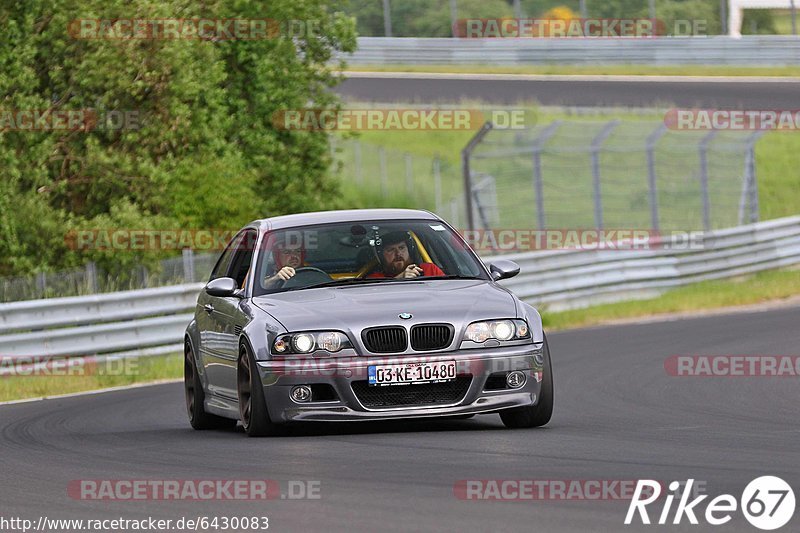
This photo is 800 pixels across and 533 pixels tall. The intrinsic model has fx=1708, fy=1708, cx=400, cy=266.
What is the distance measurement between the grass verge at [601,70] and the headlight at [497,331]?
35819 mm

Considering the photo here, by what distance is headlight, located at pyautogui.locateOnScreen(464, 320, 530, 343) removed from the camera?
1002 cm

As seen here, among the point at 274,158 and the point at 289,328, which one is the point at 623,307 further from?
the point at 289,328

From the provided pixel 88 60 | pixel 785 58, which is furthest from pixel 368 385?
pixel 785 58

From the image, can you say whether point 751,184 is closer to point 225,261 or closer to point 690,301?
point 690,301

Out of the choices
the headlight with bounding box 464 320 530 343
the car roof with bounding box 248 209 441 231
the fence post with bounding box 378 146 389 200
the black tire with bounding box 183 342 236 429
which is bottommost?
the fence post with bounding box 378 146 389 200

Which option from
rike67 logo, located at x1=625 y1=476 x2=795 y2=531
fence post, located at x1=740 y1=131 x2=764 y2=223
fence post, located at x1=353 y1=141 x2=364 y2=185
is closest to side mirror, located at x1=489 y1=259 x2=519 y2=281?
rike67 logo, located at x1=625 y1=476 x2=795 y2=531

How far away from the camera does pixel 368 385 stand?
995 cm

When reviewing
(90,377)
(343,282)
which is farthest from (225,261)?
(90,377)

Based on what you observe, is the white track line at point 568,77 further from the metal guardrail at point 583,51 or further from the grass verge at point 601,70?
the metal guardrail at point 583,51

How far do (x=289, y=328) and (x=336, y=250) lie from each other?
140 centimetres

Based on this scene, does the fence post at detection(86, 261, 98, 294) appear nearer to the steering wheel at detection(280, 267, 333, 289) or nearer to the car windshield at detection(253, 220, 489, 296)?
the car windshield at detection(253, 220, 489, 296)

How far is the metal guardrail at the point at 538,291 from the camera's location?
18.2 m

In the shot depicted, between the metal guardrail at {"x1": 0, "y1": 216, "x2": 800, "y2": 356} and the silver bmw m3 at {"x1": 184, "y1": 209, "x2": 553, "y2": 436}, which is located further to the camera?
the metal guardrail at {"x1": 0, "y1": 216, "x2": 800, "y2": 356}

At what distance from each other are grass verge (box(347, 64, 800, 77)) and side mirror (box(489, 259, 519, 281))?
114ft
